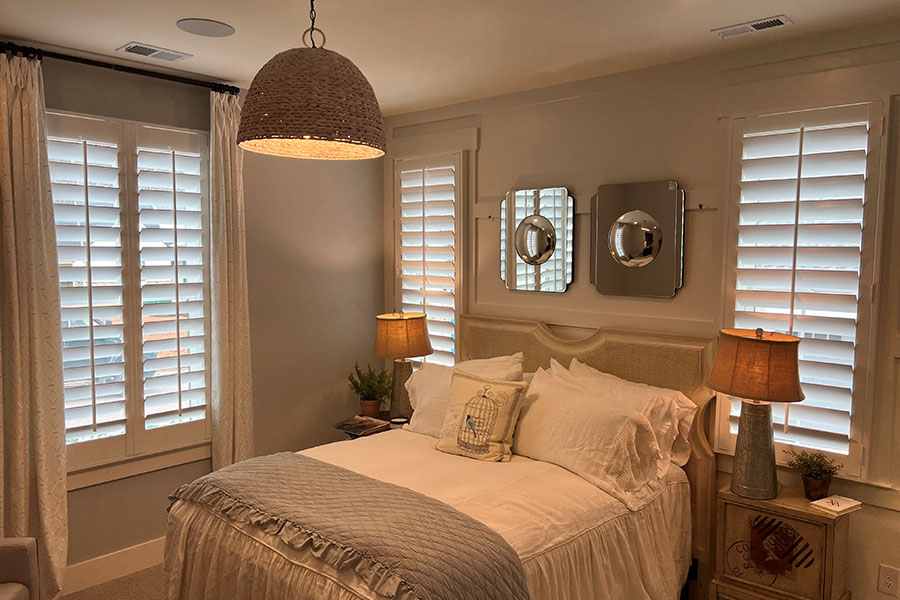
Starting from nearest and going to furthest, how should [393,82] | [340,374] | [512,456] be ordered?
[512,456] < [393,82] < [340,374]

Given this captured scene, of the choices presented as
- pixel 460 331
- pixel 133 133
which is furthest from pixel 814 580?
pixel 133 133

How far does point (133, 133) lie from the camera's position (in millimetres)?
3449

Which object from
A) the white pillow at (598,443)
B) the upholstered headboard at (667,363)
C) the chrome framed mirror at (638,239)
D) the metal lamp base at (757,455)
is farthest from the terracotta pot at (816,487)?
the chrome framed mirror at (638,239)

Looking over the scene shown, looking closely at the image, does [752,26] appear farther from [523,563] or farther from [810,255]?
[523,563]

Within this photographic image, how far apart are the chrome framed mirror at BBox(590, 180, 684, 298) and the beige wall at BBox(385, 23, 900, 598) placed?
0.06 meters

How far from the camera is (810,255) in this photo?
9.14 feet

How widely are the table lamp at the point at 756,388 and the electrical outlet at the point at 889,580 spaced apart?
527 millimetres

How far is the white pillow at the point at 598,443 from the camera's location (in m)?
2.76

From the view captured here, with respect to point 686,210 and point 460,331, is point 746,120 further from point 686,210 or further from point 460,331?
point 460,331

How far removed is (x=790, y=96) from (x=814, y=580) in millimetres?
1971

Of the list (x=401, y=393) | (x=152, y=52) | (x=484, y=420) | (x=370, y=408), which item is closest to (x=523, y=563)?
(x=484, y=420)

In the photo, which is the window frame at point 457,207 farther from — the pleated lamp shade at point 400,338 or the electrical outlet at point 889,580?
the electrical outlet at point 889,580

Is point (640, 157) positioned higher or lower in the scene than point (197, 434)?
higher

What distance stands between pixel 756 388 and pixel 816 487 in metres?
0.47
